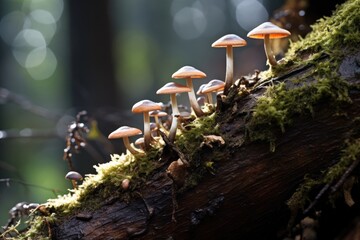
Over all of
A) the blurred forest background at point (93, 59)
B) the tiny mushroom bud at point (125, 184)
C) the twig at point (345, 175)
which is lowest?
the twig at point (345, 175)

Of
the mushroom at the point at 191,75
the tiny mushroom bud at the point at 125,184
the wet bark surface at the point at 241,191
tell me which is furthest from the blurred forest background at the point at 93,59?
the wet bark surface at the point at 241,191

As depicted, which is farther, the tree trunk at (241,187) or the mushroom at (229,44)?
the mushroom at (229,44)

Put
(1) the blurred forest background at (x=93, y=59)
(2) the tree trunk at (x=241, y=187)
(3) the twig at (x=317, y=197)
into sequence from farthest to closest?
(1) the blurred forest background at (x=93, y=59)
(2) the tree trunk at (x=241, y=187)
(3) the twig at (x=317, y=197)

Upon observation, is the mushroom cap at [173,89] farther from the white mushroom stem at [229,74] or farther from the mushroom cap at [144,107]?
the white mushroom stem at [229,74]

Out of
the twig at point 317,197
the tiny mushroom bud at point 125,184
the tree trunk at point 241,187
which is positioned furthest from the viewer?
the tiny mushroom bud at point 125,184

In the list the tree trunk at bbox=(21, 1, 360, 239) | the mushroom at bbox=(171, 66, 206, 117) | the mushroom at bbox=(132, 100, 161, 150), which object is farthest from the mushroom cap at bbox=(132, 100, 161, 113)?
the tree trunk at bbox=(21, 1, 360, 239)

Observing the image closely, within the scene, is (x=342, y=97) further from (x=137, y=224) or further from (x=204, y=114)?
(x=137, y=224)

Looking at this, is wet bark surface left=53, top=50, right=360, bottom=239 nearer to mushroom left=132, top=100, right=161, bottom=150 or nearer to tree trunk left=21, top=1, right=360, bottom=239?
tree trunk left=21, top=1, right=360, bottom=239

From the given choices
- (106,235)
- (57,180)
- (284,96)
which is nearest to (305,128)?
(284,96)

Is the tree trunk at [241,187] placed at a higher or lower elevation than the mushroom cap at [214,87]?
lower
